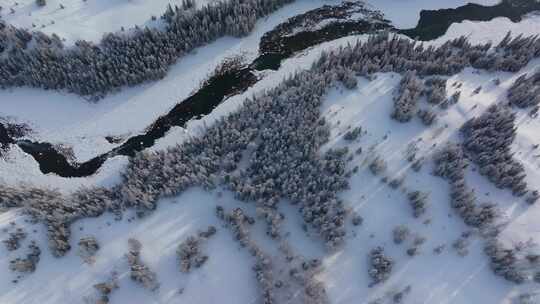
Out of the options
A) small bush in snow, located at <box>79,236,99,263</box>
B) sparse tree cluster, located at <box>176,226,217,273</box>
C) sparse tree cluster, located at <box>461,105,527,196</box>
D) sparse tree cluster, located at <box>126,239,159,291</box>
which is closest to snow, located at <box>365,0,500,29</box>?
sparse tree cluster, located at <box>461,105,527,196</box>

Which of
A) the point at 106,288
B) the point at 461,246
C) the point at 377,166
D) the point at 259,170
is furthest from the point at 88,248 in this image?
the point at 461,246

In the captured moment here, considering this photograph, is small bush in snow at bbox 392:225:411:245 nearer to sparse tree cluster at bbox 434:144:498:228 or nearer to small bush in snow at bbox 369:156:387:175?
sparse tree cluster at bbox 434:144:498:228

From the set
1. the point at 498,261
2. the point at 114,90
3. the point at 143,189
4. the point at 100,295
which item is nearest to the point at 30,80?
the point at 114,90

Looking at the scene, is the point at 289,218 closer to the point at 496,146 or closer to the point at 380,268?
the point at 380,268

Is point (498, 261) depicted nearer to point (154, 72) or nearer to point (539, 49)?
point (539, 49)

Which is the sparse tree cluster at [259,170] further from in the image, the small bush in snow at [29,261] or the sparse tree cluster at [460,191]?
the small bush in snow at [29,261]

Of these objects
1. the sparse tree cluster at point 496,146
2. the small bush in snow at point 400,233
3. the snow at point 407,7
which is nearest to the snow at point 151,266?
the small bush in snow at point 400,233
